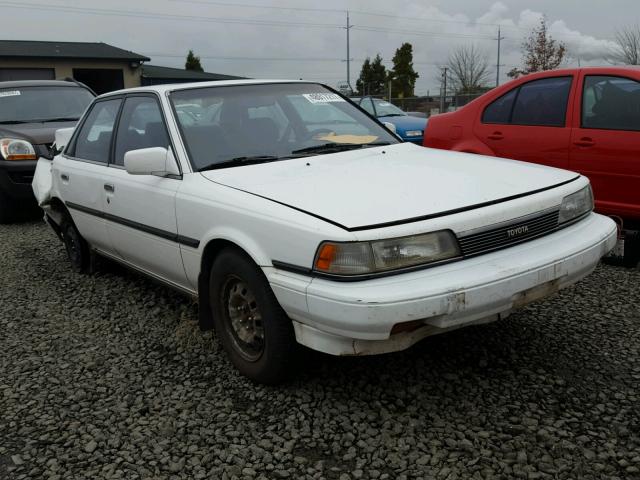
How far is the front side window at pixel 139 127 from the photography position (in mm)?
3715

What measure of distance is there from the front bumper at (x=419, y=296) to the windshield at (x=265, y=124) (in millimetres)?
1069

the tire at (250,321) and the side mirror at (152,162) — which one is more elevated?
the side mirror at (152,162)

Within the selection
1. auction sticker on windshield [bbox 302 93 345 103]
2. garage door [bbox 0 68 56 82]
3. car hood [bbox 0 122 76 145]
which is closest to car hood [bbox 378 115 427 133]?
car hood [bbox 0 122 76 145]

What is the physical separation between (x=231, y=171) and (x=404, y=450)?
1.65 metres

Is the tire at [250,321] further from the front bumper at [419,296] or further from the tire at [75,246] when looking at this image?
the tire at [75,246]

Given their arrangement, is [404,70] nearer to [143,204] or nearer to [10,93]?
[10,93]

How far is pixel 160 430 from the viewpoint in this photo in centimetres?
278

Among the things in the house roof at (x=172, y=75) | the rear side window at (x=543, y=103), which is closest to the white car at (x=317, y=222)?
the rear side window at (x=543, y=103)

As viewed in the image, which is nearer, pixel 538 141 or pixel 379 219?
pixel 379 219

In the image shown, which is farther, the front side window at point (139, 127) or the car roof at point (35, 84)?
the car roof at point (35, 84)

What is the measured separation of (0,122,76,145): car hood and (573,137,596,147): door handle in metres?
5.92

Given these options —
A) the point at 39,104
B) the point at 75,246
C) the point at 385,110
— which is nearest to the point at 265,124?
the point at 75,246

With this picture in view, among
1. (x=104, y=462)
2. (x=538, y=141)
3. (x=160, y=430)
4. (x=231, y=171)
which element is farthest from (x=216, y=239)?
(x=538, y=141)

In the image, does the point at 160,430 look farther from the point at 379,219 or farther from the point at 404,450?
the point at 379,219
